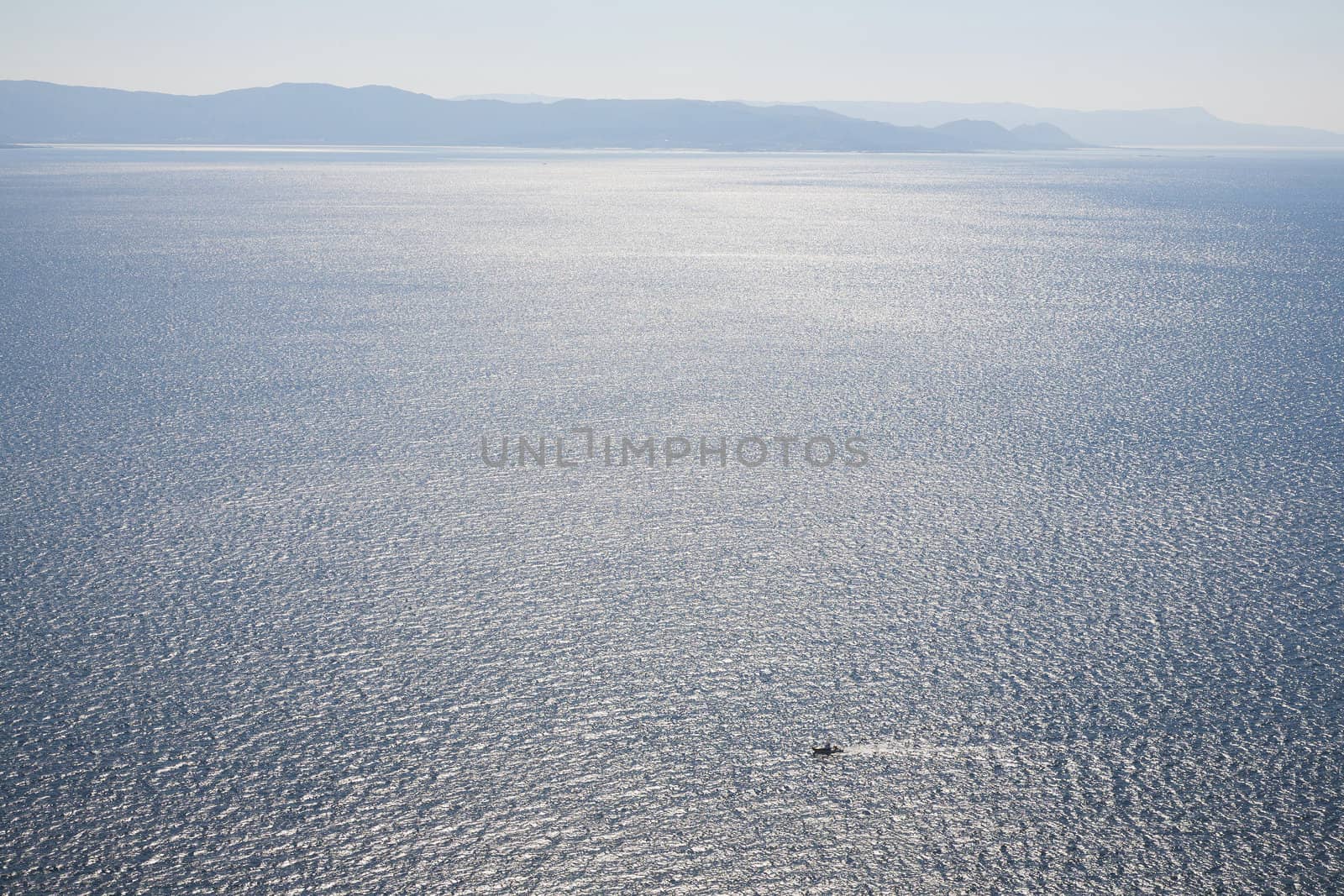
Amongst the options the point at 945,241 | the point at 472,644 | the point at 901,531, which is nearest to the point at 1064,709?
the point at 901,531

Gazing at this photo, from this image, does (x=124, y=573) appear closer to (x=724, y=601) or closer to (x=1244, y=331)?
(x=724, y=601)

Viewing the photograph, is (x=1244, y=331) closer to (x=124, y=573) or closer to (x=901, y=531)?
(x=901, y=531)

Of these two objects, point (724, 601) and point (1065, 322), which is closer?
point (724, 601)

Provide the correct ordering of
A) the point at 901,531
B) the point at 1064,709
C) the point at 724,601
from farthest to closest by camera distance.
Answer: the point at 901,531 → the point at 724,601 → the point at 1064,709

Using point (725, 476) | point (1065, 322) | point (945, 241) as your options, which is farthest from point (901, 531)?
point (945, 241)

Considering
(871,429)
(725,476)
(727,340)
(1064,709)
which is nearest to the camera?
(1064,709)

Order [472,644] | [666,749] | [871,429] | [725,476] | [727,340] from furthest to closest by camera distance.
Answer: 1. [727,340]
2. [871,429]
3. [725,476]
4. [472,644]
5. [666,749]
